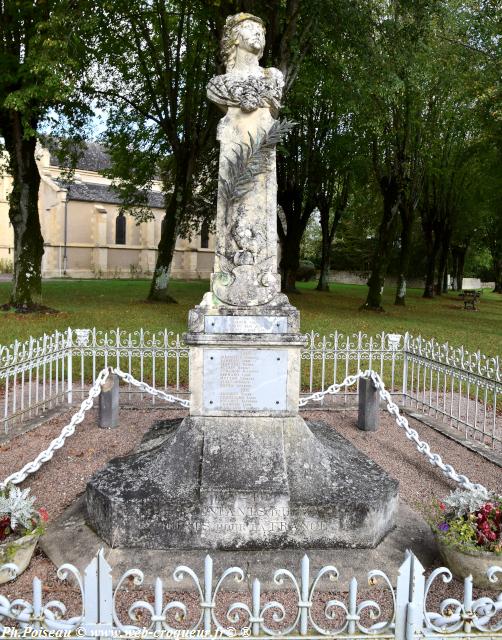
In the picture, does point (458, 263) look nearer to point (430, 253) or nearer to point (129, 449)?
point (430, 253)

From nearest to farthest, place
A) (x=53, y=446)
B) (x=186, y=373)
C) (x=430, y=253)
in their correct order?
(x=53, y=446) → (x=186, y=373) → (x=430, y=253)

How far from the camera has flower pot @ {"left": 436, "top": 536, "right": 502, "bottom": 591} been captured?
379cm

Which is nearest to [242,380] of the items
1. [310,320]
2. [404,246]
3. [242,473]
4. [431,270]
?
[242,473]

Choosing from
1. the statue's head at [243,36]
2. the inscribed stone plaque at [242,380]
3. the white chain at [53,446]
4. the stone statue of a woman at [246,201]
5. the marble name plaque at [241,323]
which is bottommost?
the white chain at [53,446]

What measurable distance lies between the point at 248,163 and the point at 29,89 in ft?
35.5

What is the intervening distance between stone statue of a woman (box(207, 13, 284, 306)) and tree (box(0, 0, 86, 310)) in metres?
9.22

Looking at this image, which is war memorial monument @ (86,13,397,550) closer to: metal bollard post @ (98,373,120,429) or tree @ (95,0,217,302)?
metal bollard post @ (98,373,120,429)

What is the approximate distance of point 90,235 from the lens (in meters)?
49.2

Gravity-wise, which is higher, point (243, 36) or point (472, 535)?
point (243, 36)

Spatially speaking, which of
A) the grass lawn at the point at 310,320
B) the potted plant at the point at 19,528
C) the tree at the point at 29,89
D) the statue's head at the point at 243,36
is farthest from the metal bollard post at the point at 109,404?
the tree at the point at 29,89

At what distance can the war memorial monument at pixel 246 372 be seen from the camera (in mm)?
4535

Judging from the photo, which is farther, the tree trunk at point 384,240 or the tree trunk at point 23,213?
the tree trunk at point 384,240

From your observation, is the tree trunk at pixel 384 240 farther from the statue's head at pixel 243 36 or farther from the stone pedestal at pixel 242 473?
the stone pedestal at pixel 242 473

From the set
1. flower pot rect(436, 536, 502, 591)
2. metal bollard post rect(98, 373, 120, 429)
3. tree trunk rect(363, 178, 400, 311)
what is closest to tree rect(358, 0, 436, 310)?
tree trunk rect(363, 178, 400, 311)
